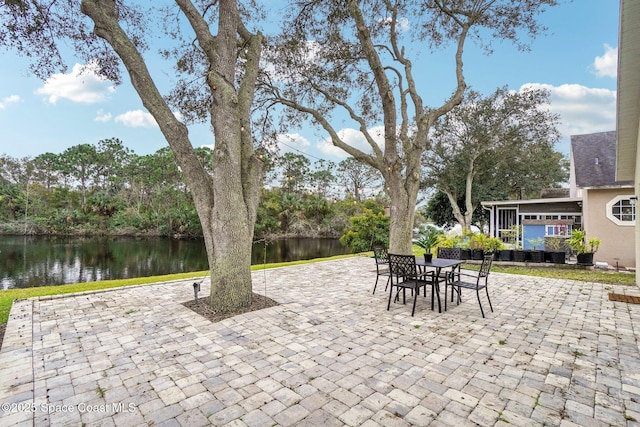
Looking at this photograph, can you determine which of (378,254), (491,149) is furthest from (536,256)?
(491,149)

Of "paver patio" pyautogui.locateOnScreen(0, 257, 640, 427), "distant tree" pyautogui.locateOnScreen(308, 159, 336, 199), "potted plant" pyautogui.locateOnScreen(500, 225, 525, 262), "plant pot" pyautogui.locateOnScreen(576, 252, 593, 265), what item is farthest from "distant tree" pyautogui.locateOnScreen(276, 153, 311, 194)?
"paver patio" pyautogui.locateOnScreen(0, 257, 640, 427)

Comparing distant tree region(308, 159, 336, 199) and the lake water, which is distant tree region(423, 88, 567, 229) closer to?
the lake water

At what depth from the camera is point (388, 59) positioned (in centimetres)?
823

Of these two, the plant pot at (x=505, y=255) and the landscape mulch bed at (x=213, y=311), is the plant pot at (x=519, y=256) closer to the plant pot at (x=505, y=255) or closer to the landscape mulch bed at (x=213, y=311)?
the plant pot at (x=505, y=255)

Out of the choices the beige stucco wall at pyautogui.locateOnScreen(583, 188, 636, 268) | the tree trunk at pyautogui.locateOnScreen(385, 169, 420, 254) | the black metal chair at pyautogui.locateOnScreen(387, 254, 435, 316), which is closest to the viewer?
the black metal chair at pyautogui.locateOnScreen(387, 254, 435, 316)

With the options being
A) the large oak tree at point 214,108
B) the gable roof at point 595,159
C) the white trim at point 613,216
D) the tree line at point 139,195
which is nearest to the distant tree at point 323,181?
the tree line at point 139,195

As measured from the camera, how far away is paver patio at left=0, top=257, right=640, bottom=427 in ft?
7.16

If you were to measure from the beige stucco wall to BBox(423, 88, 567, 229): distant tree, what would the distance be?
7.50m

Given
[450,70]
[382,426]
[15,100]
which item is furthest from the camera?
[15,100]

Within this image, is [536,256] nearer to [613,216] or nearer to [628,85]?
[613,216]

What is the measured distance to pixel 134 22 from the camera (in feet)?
20.3

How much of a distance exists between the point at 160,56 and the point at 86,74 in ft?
5.39

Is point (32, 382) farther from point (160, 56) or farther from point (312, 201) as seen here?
point (312, 201)

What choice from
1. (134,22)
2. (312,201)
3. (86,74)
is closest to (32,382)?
(86,74)
